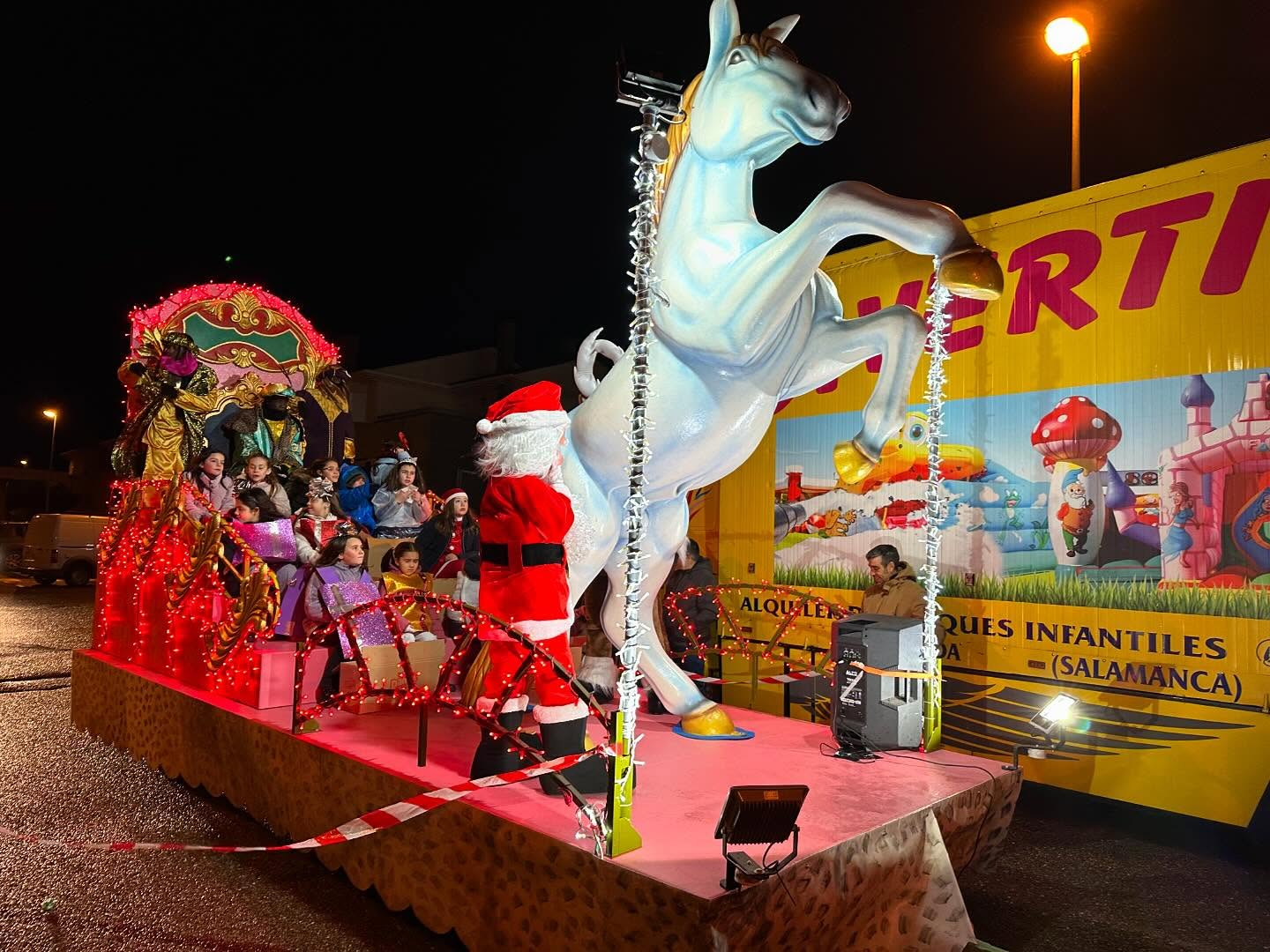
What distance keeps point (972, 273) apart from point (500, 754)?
2311mm

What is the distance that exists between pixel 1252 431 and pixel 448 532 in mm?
4715

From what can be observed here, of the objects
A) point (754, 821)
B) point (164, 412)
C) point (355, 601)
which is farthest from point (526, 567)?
point (164, 412)

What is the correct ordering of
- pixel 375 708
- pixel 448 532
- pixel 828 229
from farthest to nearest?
1. pixel 448 532
2. pixel 375 708
3. pixel 828 229

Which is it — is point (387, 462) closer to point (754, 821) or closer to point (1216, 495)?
point (754, 821)

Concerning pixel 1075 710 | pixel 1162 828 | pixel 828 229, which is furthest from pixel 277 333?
pixel 1162 828

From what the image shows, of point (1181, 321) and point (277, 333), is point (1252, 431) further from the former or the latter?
point (277, 333)

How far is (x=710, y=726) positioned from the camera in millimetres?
3828

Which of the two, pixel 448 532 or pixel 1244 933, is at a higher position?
pixel 448 532

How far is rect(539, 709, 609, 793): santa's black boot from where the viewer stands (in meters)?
2.89

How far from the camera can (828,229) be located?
2801mm

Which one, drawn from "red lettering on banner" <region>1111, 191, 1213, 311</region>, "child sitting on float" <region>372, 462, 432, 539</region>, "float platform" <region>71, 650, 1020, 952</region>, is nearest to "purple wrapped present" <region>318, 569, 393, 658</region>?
"float platform" <region>71, 650, 1020, 952</region>

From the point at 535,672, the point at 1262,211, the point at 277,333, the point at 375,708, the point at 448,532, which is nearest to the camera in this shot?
the point at 535,672

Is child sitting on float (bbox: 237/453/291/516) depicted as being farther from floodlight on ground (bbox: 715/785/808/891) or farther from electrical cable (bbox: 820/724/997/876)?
floodlight on ground (bbox: 715/785/808/891)

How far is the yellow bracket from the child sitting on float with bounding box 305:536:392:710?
2.80 metres
